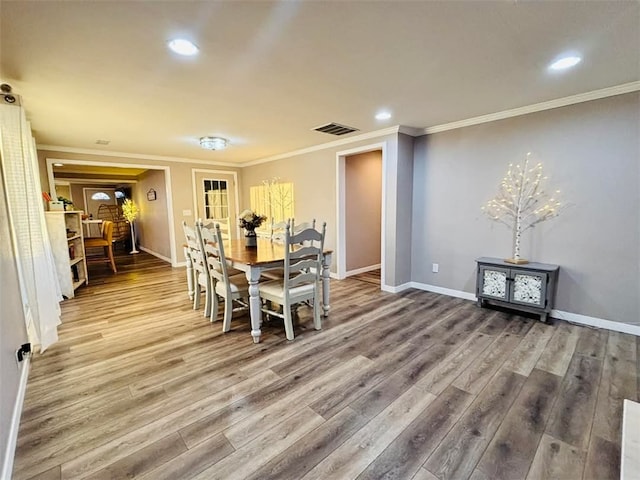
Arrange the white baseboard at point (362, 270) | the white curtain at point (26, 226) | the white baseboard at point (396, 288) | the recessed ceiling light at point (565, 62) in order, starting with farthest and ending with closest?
the white baseboard at point (362, 270) → the white baseboard at point (396, 288) → the white curtain at point (26, 226) → the recessed ceiling light at point (565, 62)

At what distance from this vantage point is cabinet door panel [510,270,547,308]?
10.0 ft

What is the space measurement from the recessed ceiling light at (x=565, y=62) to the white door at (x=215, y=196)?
569 cm

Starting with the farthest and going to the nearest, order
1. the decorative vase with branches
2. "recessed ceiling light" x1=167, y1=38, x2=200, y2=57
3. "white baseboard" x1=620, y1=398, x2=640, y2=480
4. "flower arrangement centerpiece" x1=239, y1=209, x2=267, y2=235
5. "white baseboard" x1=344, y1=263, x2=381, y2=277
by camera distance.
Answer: the decorative vase with branches → "white baseboard" x1=344, y1=263, x2=381, y2=277 → "flower arrangement centerpiece" x1=239, y1=209, x2=267, y2=235 → "recessed ceiling light" x1=167, y1=38, x2=200, y2=57 → "white baseboard" x1=620, y1=398, x2=640, y2=480

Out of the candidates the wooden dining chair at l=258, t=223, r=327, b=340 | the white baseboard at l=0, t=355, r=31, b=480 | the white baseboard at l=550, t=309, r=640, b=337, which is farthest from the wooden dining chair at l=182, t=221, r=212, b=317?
the white baseboard at l=550, t=309, r=640, b=337

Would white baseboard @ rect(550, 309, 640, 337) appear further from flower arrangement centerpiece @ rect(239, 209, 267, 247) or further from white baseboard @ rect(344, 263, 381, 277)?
flower arrangement centerpiece @ rect(239, 209, 267, 247)

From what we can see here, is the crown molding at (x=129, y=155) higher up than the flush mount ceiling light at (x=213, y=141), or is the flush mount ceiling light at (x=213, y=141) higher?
the crown molding at (x=129, y=155)

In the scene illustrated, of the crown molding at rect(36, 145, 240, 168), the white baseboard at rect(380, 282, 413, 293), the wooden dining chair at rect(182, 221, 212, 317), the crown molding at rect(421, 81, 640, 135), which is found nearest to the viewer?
the crown molding at rect(421, 81, 640, 135)

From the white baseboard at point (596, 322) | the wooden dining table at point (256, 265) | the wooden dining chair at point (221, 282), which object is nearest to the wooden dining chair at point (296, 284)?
the wooden dining table at point (256, 265)

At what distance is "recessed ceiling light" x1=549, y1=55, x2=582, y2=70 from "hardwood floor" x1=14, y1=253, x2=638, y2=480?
2.32 m

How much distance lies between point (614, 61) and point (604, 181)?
1.17m

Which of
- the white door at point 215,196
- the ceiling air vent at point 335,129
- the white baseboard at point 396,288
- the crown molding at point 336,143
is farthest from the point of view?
the white door at point 215,196

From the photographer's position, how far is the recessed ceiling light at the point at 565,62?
2123mm

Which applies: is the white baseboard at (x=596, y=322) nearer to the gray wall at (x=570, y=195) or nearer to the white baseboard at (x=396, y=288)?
the gray wall at (x=570, y=195)

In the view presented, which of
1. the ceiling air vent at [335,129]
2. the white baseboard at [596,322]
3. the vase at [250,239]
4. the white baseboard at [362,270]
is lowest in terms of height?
the white baseboard at [596,322]
